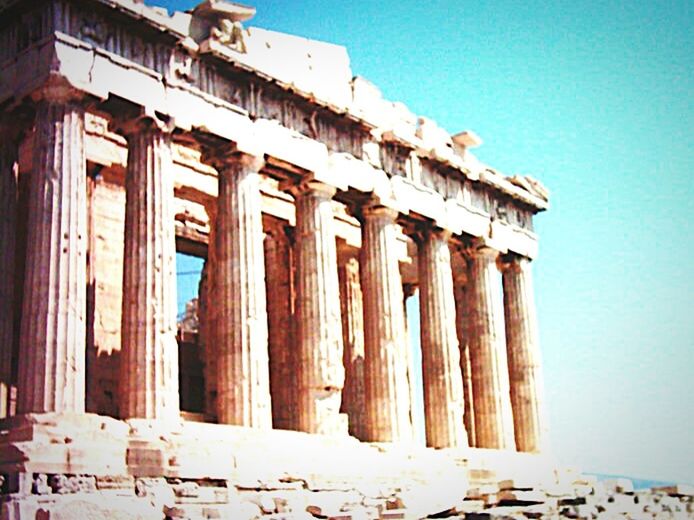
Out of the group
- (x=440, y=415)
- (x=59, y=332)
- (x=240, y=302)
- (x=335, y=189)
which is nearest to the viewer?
(x=59, y=332)

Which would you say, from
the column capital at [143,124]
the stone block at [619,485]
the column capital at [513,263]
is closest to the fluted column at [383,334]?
the stone block at [619,485]

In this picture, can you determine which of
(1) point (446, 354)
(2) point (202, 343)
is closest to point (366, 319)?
(1) point (446, 354)

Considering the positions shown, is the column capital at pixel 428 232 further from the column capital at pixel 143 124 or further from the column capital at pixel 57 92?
the column capital at pixel 57 92

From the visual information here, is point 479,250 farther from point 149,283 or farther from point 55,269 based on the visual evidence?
point 55,269

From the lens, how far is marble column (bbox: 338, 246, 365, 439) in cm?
2850

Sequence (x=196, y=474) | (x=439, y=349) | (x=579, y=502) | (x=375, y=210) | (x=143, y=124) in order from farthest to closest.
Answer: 1. (x=439, y=349)
2. (x=375, y=210)
3. (x=579, y=502)
4. (x=143, y=124)
5. (x=196, y=474)

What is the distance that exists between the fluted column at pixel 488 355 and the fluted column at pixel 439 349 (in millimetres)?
1527

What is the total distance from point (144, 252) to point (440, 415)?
951 centimetres

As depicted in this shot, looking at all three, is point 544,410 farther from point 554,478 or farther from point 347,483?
point 347,483

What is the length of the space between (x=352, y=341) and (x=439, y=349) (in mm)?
3885

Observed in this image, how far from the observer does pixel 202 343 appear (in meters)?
26.4

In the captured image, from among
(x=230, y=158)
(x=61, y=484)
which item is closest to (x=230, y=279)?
(x=230, y=158)

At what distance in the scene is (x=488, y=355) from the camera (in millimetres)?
27281

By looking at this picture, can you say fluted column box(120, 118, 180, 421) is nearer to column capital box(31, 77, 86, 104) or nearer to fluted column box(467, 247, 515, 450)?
column capital box(31, 77, 86, 104)
